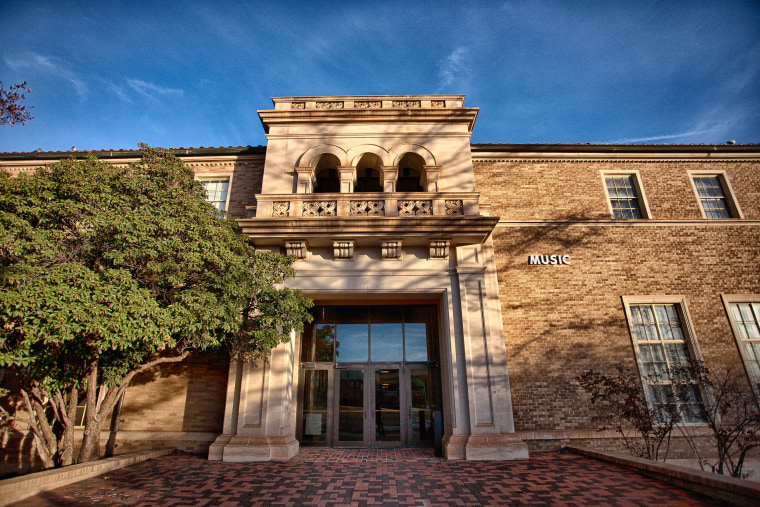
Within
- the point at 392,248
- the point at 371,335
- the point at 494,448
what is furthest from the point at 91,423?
the point at 494,448

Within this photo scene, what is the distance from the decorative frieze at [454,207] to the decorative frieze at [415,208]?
0.49 meters

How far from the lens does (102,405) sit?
790 centimetres

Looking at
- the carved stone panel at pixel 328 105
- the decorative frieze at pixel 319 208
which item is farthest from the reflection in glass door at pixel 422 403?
the carved stone panel at pixel 328 105

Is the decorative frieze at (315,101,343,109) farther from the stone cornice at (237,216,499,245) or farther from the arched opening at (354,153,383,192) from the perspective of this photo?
the stone cornice at (237,216,499,245)

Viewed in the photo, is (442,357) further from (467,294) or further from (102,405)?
(102,405)

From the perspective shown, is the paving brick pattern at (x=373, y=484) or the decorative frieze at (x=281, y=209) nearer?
the paving brick pattern at (x=373, y=484)

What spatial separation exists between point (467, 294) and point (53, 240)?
890 cm

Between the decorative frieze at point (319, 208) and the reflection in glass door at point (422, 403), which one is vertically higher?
the decorative frieze at point (319, 208)

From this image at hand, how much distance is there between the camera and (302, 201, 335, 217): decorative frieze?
32.3 feet

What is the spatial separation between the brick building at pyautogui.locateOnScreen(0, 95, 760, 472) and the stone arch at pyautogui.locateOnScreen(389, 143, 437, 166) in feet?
0.17

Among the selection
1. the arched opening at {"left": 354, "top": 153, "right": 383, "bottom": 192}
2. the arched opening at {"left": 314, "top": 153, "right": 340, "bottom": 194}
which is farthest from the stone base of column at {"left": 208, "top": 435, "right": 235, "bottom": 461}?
the arched opening at {"left": 354, "top": 153, "right": 383, "bottom": 192}

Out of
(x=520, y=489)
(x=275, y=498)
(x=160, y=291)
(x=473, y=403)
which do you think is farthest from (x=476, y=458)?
(x=160, y=291)

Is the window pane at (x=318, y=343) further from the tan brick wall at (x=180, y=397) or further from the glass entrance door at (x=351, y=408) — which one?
the tan brick wall at (x=180, y=397)

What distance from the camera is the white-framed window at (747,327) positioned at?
9.72 meters
